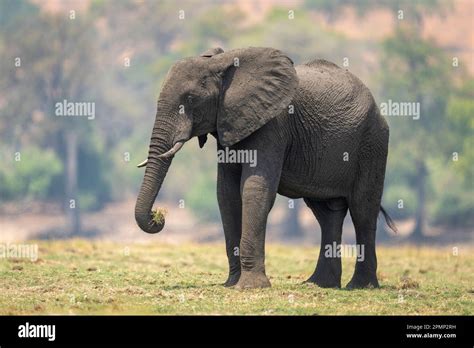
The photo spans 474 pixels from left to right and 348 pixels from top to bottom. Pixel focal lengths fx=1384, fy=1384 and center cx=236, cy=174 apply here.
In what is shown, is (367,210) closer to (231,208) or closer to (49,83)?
(231,208)

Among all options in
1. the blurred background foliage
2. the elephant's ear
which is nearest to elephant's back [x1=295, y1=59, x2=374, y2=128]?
the elephant's ear

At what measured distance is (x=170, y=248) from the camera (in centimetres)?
2897

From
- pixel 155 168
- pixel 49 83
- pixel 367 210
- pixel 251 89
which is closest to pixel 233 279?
pixel 155 168

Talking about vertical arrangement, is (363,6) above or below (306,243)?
above

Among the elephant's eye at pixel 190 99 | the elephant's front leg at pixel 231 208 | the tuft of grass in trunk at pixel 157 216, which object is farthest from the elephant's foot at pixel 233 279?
the elephant's eye at pixel 190 99

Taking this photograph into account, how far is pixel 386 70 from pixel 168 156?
177 ft

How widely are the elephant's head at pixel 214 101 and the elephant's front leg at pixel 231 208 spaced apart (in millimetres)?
611

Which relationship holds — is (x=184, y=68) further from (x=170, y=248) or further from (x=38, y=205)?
(x=38, y=205)

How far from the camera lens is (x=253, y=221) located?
1823cm

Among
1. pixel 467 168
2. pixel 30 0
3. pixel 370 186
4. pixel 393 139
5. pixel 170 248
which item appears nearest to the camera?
pixel 370 186

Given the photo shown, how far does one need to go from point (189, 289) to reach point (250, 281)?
33.1 inches

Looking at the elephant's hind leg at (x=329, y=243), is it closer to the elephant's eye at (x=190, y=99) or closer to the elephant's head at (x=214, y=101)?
the elephant's head at (x=214, y=101)

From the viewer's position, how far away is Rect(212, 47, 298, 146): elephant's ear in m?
18.3

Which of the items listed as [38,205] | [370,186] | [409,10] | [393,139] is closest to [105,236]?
[38,205]
